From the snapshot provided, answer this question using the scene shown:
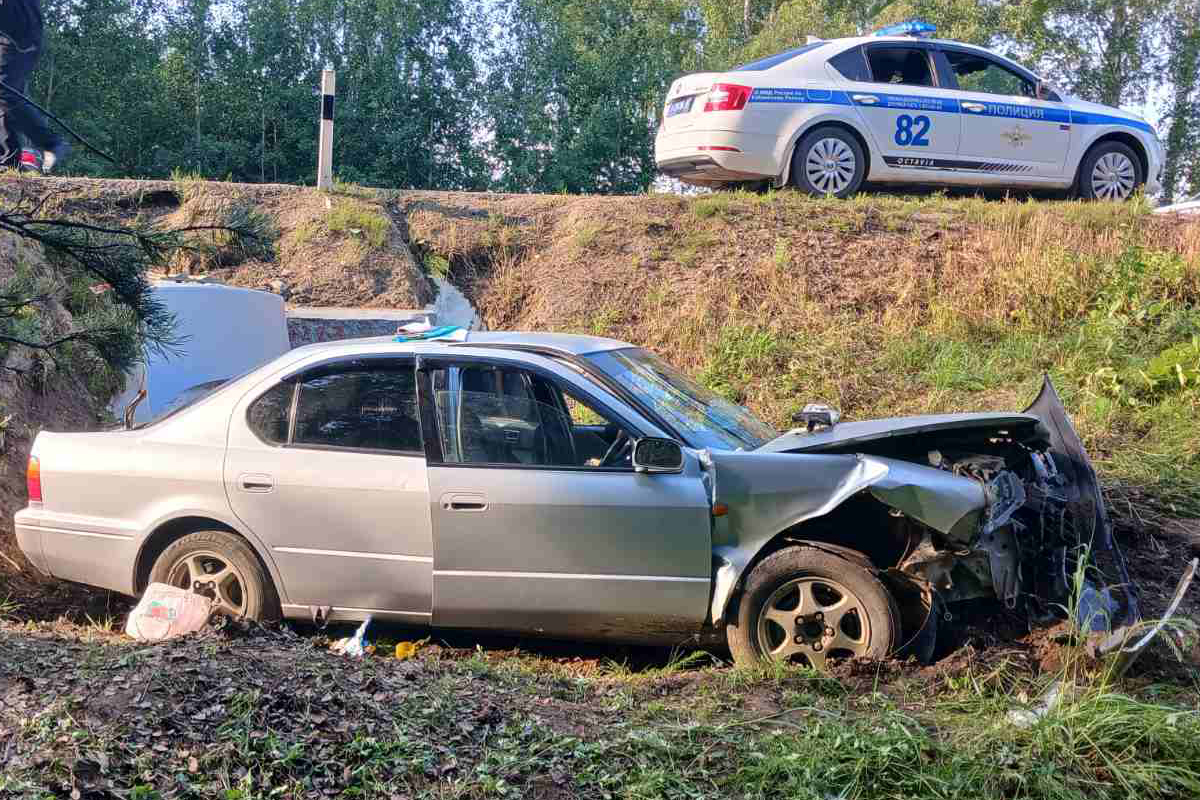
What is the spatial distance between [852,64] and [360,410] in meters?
8.03

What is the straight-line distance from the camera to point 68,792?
3.12m

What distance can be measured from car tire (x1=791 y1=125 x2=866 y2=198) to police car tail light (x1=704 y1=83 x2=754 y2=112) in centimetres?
80

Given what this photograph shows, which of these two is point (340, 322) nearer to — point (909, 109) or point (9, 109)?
point (9, 109)

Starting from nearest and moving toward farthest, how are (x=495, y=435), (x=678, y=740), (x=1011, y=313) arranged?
(x=678, y=740) < (x=495, y=435) < (x=1011, y=313)

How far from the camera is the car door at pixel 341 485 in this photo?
5.05m

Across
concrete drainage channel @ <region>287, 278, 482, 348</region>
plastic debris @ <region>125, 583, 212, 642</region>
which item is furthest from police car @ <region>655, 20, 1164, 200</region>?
plastic debris @ <region>125, 583, 212, 642</region>

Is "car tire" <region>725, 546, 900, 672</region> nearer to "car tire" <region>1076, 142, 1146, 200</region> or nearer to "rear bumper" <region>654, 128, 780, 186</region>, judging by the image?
"rear bumper" <region>654, 128, 780, 186</region>

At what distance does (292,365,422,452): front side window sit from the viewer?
5.18m

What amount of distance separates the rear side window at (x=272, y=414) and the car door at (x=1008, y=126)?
8554mm

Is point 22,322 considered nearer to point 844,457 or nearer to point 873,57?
point 844,457

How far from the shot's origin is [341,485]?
5.09 meters

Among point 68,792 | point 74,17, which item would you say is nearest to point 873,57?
point 68,792

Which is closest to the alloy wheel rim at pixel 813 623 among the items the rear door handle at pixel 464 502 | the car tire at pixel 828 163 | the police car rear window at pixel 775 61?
the rear door handle at pixel 464 502

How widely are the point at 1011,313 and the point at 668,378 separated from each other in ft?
17.0
